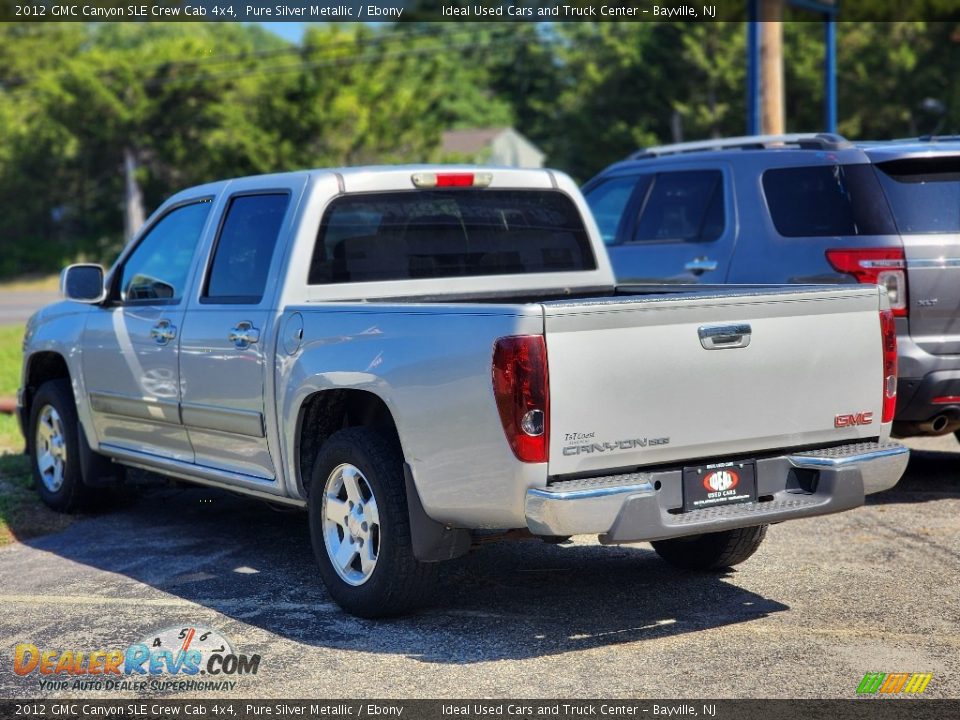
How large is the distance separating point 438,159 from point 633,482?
4508cm

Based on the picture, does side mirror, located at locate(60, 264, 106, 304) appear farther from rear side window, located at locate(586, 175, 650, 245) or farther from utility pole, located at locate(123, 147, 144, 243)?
utility pole, located at locate(123, 147, 144, 243)

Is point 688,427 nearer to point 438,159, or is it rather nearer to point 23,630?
point 23,630

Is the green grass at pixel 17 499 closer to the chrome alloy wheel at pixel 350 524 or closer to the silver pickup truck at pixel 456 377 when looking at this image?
the silver pickup truck at pixel 456 377

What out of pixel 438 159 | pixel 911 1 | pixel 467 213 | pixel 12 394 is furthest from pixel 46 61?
pixel 467 213

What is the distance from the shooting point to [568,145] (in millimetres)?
57281

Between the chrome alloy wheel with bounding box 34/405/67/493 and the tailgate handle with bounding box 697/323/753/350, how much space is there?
15.2ft

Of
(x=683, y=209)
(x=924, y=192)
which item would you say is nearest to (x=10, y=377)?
(x=683, y=209)

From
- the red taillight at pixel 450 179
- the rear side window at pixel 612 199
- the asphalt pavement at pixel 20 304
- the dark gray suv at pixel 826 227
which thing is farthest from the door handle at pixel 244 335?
the asphalt pavement at pixel 20 304

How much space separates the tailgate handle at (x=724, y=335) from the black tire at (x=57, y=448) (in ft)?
14.8

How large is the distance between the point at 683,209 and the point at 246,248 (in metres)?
3.90

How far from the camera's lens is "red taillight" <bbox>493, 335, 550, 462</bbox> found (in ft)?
15.6

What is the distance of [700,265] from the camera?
912 cm

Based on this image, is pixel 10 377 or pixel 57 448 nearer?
pixel 57 448

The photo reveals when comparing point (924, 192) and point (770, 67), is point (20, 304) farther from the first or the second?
point (924, 192)
